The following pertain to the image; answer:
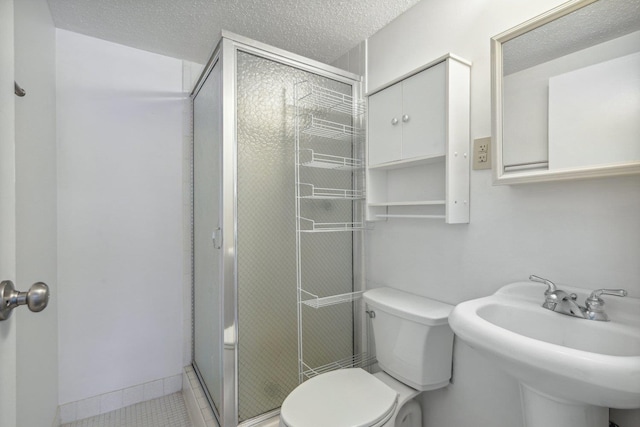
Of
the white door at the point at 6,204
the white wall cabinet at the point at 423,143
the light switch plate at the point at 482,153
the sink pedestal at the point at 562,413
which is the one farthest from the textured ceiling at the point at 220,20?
the sink pedestal at the point at 562,413

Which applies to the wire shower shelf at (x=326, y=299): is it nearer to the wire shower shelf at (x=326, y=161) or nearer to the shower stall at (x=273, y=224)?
the shower stall at (x=273, y=224)

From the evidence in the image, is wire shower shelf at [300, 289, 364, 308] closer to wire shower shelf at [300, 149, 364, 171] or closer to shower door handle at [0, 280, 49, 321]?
wire shower shelf at [300, 149, 364, 171]

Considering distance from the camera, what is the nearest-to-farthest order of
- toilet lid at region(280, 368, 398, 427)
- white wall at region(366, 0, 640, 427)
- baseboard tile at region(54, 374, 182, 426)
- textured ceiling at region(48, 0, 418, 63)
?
white wall at region(366, 0, 640, 427), toilet lid at region(280, 368, 398, 427), textured ceiling at region(48, 0, 418, 63), baseboard tile at region(54, 374, 182, 426)

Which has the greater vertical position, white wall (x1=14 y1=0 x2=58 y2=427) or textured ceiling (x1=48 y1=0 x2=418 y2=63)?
textured ceiling (x1=48 y1=0 x2=418 y2=63)

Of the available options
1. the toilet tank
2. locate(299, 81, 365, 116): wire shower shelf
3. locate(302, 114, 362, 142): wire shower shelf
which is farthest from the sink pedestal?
locate(299, 81, 365, 116): wire shower shelf

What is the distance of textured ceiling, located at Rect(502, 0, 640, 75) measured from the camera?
89cm

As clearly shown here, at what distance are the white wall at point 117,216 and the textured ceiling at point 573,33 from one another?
1955 mm

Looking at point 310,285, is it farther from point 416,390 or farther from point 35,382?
point 35,382

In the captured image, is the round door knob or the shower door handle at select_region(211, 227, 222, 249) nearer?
the round door knob

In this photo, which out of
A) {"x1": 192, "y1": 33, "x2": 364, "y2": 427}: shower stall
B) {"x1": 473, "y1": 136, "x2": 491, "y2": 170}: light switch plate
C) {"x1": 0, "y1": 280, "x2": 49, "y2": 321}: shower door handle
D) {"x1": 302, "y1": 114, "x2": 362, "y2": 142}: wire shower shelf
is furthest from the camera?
{"x1": 302, "y1": 114, "x2": 362, "y2": 142}: wire shower shelf

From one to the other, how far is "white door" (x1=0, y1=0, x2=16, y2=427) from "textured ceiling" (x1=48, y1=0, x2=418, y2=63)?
3.78ft

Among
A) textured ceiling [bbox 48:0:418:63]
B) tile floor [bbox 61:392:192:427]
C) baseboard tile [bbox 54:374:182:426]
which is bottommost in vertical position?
tile floor [bbox 61:392:192:427]

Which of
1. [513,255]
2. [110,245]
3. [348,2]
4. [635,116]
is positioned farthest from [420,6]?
[110,245]

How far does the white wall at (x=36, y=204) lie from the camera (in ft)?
3.53
